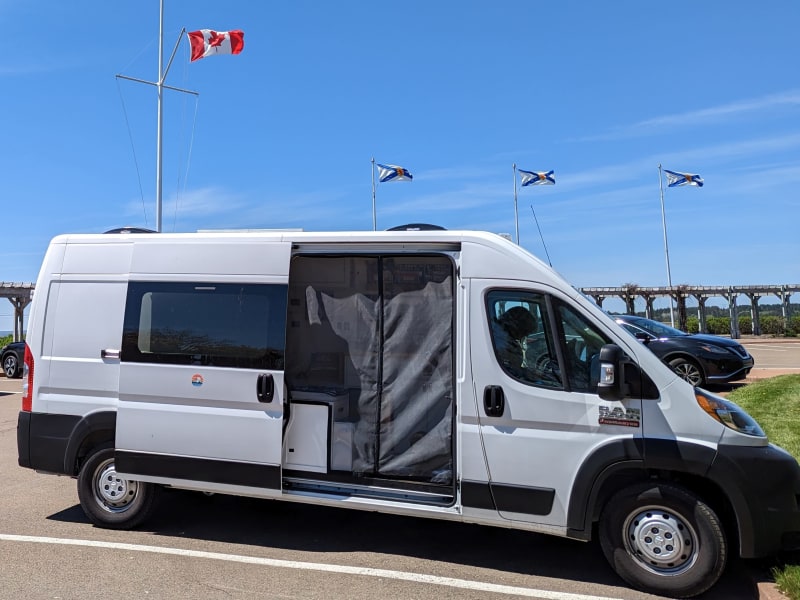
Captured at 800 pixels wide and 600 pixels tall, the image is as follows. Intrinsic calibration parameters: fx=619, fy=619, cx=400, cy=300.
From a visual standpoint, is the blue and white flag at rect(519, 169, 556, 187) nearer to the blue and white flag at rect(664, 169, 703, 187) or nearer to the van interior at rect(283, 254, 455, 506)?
the blue and white flag at rect(664, 169, 703, 187)

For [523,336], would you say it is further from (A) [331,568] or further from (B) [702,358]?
(B) [702,358]

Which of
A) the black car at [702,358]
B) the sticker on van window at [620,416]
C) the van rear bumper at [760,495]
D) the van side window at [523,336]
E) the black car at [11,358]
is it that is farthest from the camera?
the black car at [11,358]

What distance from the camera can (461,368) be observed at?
476 centimetres

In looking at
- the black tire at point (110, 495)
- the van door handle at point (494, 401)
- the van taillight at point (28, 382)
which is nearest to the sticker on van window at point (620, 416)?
the van door handle at point (494, 401)

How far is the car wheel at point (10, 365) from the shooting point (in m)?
19.7

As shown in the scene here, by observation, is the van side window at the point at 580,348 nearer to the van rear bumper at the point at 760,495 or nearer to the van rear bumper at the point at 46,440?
the van rear bumper at the point at 760,495

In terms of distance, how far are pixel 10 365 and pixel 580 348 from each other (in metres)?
20.5

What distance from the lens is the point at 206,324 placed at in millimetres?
5348

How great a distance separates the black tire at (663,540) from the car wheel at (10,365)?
20575mm

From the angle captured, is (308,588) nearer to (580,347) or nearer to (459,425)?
(459,425)

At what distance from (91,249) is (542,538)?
4.88m

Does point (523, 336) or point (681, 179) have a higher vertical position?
point (681, 179)

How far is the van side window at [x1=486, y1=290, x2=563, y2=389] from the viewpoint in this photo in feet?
15.1

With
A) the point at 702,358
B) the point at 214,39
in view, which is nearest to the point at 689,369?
the point at 702,358
